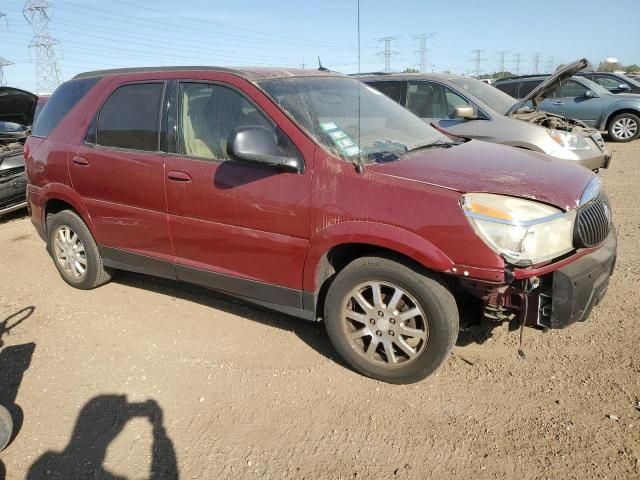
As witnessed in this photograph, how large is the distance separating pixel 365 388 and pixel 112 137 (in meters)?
2.70

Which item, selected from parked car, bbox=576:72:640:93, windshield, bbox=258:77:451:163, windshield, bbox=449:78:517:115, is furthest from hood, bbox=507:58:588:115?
parked car, bbox=576:72:640:93

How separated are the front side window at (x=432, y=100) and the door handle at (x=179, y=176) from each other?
486 cm

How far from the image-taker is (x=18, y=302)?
15.1ft

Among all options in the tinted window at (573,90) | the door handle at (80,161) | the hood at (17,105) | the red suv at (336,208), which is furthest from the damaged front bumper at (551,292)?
the tinted window at (573,90)

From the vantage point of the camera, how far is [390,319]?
3031mm

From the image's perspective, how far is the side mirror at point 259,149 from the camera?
303 cm

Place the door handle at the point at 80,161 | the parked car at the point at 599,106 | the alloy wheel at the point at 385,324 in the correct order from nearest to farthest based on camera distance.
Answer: the alloy wheel at the point at 385,324, the door handle at the point at 80,161, the parked car at the point at 599,106

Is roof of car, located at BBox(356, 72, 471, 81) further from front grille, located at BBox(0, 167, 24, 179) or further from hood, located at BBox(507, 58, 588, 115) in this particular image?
front grille, located at BBox(0, 167, 24, 179)

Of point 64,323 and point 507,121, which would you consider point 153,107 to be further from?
point 507,121

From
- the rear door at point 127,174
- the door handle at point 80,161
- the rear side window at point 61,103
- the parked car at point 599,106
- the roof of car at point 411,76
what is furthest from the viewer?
the parked car at point 599,106

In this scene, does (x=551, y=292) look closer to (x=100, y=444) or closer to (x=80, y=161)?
(x=100, y=444)

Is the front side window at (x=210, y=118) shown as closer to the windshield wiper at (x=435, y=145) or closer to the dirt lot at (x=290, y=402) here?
the windshield wiper at (x=435, y=145)

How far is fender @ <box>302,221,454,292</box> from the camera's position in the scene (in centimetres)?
275

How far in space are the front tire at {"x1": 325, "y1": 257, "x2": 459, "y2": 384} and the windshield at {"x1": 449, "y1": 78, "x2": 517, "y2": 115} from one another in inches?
204
